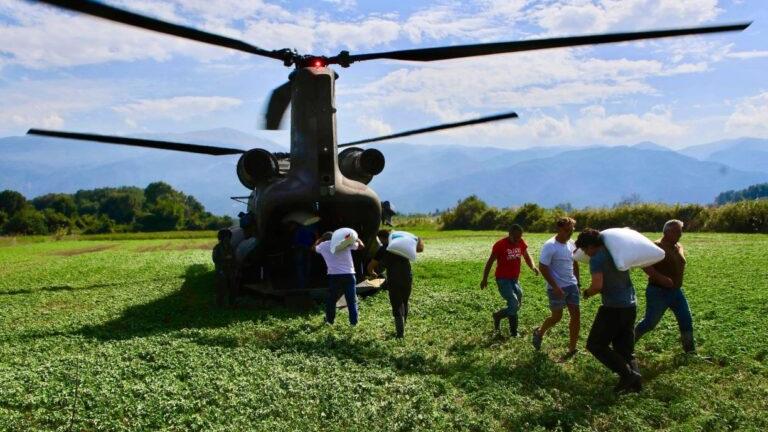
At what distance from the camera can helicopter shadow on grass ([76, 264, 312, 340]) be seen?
38.5 ft

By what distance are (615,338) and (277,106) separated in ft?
34.9

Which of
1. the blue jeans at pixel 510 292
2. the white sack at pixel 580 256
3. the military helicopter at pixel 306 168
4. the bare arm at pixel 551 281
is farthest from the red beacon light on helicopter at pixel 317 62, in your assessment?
the white sack at pixel 580 256

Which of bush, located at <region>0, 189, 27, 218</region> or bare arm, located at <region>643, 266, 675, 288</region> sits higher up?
bush, located at <region>0, 189, 27, 218</region>

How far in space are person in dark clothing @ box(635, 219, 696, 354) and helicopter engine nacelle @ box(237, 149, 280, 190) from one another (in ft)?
28.6

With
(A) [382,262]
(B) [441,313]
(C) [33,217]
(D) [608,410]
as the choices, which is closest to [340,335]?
(A) [382,262]

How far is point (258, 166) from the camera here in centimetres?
1388

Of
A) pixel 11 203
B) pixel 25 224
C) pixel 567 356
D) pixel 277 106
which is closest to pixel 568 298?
pixel 567 356

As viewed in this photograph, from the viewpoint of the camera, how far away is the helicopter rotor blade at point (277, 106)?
49.5 ft

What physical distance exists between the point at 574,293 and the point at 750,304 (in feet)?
18.8

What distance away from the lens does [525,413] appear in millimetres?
6898

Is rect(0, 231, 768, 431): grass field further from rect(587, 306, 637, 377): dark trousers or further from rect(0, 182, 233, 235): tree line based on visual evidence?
rect(0, 182, 233, 235): tree line

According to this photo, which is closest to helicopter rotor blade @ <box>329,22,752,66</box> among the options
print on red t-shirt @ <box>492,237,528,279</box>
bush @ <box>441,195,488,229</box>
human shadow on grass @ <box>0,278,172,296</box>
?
print on red t-shirt @ <box>492,237,528,279</box>

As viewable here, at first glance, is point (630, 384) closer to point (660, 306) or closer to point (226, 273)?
point (660, 306)

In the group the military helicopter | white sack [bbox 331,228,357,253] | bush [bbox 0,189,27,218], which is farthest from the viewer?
bush [bbox 0,189,27,218]
